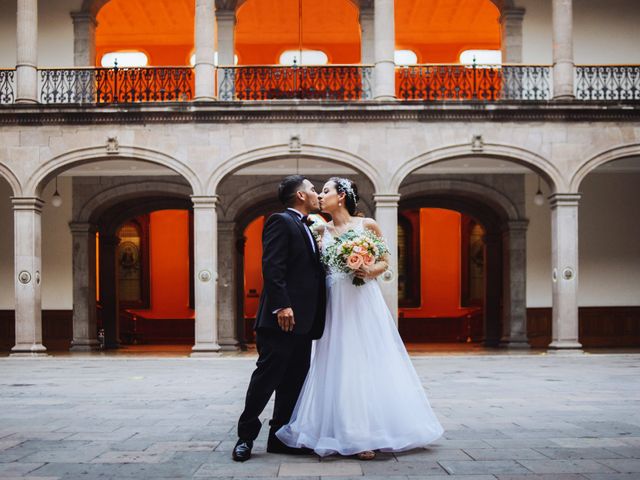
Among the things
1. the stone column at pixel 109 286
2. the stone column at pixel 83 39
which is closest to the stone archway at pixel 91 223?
the stone column at pixel 109 286

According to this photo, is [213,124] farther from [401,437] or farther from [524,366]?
[401,437]

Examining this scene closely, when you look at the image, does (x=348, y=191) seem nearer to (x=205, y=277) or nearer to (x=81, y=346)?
(x=205, y=277)

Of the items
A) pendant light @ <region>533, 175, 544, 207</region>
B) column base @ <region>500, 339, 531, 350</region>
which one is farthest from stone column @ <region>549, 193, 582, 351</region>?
column base @ <region>500, 339, 531, 350</region>

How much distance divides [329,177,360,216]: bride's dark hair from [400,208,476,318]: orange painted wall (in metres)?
21.9

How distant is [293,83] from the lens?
60.3 feet

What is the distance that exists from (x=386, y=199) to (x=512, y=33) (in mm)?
5914

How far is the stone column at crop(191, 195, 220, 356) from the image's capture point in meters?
17.2

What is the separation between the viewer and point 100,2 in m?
19.9

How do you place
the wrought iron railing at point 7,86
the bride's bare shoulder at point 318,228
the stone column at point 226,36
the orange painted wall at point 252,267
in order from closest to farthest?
the bride's bare shoulder at point 318,228 → the wrought iron railing at point 7,86 → the stone column at point 226,36 → the orange painted wall at point 252,267

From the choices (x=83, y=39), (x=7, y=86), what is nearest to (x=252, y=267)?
(x=83, y=39)

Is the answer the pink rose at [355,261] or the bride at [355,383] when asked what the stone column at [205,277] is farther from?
the pink rose at [355,261]

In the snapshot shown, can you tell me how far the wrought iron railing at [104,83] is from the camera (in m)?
18.4

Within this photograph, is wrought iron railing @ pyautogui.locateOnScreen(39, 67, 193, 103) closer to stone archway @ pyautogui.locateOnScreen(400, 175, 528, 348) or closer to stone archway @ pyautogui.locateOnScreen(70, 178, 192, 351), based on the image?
stone archway @ pyautogui.locateOnScreen(70, 178, 192, 351)

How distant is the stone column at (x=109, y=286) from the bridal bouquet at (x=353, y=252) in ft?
57.6
